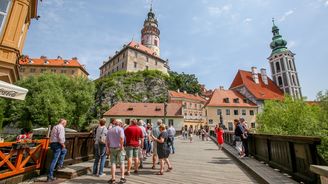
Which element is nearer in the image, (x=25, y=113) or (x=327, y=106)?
(x=327, y=106)

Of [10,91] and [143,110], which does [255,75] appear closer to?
[143,110]

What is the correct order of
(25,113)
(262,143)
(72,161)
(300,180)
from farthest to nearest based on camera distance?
(25,113), (262,143), (72,161), (300,180)

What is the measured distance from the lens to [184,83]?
238 feet

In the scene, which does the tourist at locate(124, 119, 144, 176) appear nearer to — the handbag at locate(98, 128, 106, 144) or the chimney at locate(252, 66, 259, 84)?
the handbag at locate(98, 128, 106, 144)

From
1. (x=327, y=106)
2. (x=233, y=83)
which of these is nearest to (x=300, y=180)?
(x=327, y=106)

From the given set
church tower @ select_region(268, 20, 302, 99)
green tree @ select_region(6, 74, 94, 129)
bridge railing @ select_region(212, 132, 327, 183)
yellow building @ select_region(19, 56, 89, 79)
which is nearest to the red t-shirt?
bridge railing @ select_region(212, 132, 327, 183)

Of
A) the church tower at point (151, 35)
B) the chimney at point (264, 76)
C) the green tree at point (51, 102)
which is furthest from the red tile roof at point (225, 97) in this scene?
the church tower at point (151, 35)

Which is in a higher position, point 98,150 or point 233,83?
point 233,83

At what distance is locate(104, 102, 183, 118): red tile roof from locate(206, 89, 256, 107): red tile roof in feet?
29.2

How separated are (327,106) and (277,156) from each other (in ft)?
60.4

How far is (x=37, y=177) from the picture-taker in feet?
20.0

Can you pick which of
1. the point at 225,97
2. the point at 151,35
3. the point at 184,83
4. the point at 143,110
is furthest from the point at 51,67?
the point at 225,97

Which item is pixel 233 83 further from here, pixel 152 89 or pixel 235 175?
pixel 235 175

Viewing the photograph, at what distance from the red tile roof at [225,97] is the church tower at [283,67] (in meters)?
24.4
